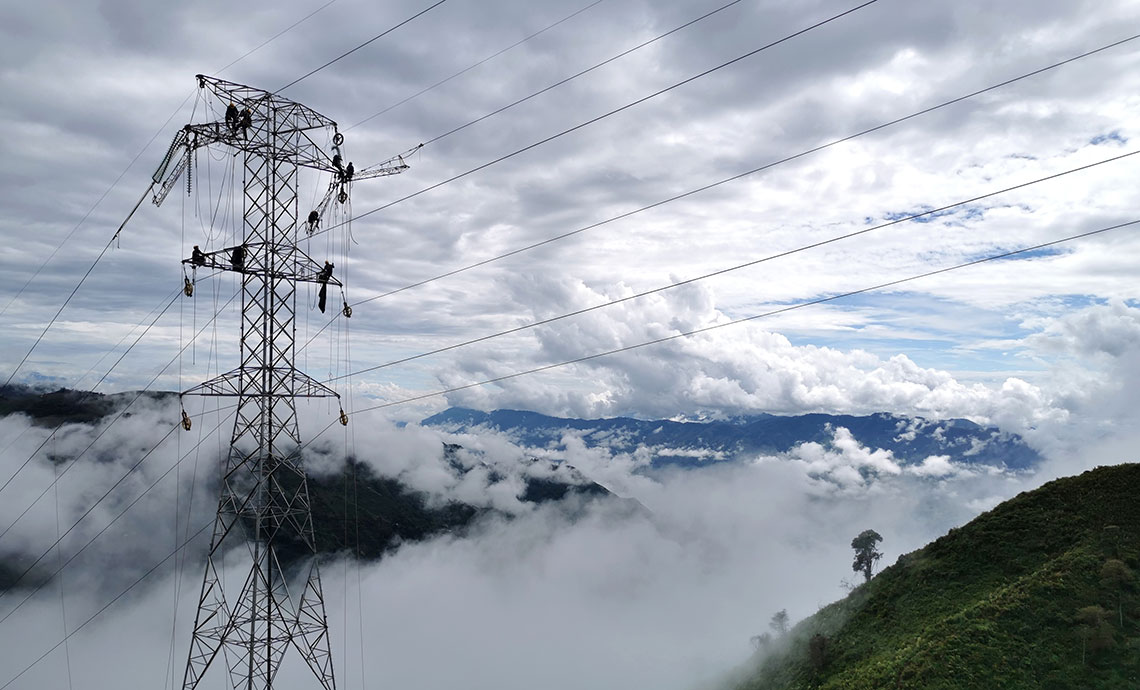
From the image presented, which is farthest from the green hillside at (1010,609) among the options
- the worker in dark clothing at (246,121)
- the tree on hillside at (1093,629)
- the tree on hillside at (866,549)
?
the worker in dark clothing at (246,121)

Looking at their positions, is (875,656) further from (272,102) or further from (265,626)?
(272,102)

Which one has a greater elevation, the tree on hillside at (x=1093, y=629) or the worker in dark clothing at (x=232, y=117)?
the worker in dark clothing at (x=232, y=117)

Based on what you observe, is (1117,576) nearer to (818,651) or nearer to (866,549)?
(818,651)

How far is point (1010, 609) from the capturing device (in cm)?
4331

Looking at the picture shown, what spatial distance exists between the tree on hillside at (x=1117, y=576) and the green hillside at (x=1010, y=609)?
0.25ft

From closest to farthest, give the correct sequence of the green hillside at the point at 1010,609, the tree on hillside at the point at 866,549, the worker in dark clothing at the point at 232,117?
the worker in dark clothing at the point at 232,117 → the green hillside at the point at 1010,609 → the tree on hillside at the point at 866,549

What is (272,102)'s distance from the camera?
102 ft

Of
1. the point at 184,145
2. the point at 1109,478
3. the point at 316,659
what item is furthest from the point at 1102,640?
the point at 184,145

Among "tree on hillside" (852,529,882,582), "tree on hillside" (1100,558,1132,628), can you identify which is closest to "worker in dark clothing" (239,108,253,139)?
"tree on hillside" (1100,558,1132,628)

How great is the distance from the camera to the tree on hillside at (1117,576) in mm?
41719

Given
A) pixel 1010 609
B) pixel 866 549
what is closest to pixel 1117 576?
pixel 1010 609

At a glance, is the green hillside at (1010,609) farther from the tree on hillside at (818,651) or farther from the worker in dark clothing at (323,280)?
the worker in dark clothing at (323,280)

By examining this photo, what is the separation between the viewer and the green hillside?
38500 millimetres

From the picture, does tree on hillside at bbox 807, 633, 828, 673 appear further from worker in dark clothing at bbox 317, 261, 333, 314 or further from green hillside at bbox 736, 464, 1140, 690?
worker in dark clothing at bbox 317, 261, 333, 314
